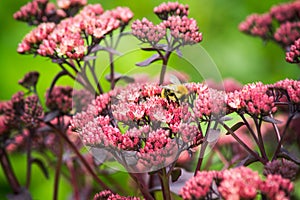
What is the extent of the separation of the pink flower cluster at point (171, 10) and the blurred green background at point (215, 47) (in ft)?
3.84

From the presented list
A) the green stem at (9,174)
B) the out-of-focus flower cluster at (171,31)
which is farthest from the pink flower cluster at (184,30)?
the green stem at (9,174)

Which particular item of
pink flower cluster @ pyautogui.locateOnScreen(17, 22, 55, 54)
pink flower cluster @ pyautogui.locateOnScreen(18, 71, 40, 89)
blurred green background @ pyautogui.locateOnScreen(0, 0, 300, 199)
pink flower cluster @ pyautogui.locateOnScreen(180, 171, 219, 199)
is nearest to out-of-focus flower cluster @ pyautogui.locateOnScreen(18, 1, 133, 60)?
pink flower cluster @ pyautogui.locateOnScreen(17, 22, 55, 54)

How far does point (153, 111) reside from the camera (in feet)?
2.60

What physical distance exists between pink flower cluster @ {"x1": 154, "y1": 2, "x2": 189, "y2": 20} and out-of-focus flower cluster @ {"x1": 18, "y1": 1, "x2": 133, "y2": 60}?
0.07 meters

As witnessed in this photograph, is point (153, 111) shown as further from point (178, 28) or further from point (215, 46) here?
point (215, 46)

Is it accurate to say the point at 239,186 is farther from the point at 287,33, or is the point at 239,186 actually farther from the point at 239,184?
the point at 287,33

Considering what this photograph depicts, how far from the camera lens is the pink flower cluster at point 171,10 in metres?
1.01

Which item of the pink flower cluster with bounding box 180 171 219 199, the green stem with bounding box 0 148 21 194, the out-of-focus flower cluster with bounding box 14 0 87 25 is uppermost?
the out-of-focus flower cluster with bounding box 14 0 87 25

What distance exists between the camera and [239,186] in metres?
0.63

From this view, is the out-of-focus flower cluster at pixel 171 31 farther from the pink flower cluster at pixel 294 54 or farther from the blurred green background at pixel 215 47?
the blurred green background at pixel 215 47

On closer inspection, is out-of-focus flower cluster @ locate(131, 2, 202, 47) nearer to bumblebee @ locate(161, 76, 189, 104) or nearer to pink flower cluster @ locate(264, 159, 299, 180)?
bumblebee @ locate(161, 76, 189, 104)

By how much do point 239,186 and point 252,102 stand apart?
192 millimetres

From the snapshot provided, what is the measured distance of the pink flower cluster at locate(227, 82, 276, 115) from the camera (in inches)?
30.9

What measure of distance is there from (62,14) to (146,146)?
0.52 metres
